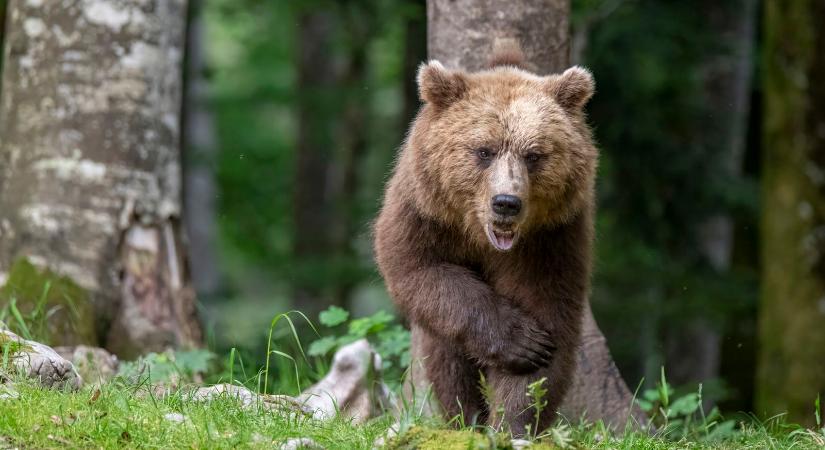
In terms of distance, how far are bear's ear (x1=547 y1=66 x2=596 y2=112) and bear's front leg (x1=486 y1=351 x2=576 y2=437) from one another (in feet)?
4.35

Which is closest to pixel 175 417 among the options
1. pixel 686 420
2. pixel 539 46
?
pixel 686 420

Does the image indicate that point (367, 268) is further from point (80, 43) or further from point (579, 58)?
point (80, 43)

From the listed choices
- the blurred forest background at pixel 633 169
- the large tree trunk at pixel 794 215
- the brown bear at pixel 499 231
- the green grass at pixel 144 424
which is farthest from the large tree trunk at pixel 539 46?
the large tree trunk at pixel 794 215

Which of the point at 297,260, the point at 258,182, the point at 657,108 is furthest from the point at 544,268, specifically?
the point at 258,182

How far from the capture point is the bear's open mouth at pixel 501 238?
5.57 meters

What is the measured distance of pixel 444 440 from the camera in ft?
14.2

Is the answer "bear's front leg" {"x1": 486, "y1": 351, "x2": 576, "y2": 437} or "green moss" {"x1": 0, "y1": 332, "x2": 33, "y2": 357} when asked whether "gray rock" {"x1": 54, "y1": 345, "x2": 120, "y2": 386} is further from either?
"bear's front leg" {"x1": 486, "y1": 351, "x2": 576, "y2": 437}

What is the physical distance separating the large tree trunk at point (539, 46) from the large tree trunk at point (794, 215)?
380cm

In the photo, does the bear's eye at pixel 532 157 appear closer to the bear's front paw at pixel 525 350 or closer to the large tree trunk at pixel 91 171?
the bear's front paw at pixel 525 350

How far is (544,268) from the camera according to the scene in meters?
5.87

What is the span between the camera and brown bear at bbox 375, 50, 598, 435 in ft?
18.6

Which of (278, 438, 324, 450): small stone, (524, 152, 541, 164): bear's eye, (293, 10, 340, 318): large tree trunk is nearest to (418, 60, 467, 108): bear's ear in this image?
(524, 152, 541, 164): bear's eye

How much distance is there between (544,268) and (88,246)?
324 centimetres

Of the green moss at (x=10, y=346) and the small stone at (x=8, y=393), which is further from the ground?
the green moss at (x=10, y=346)
